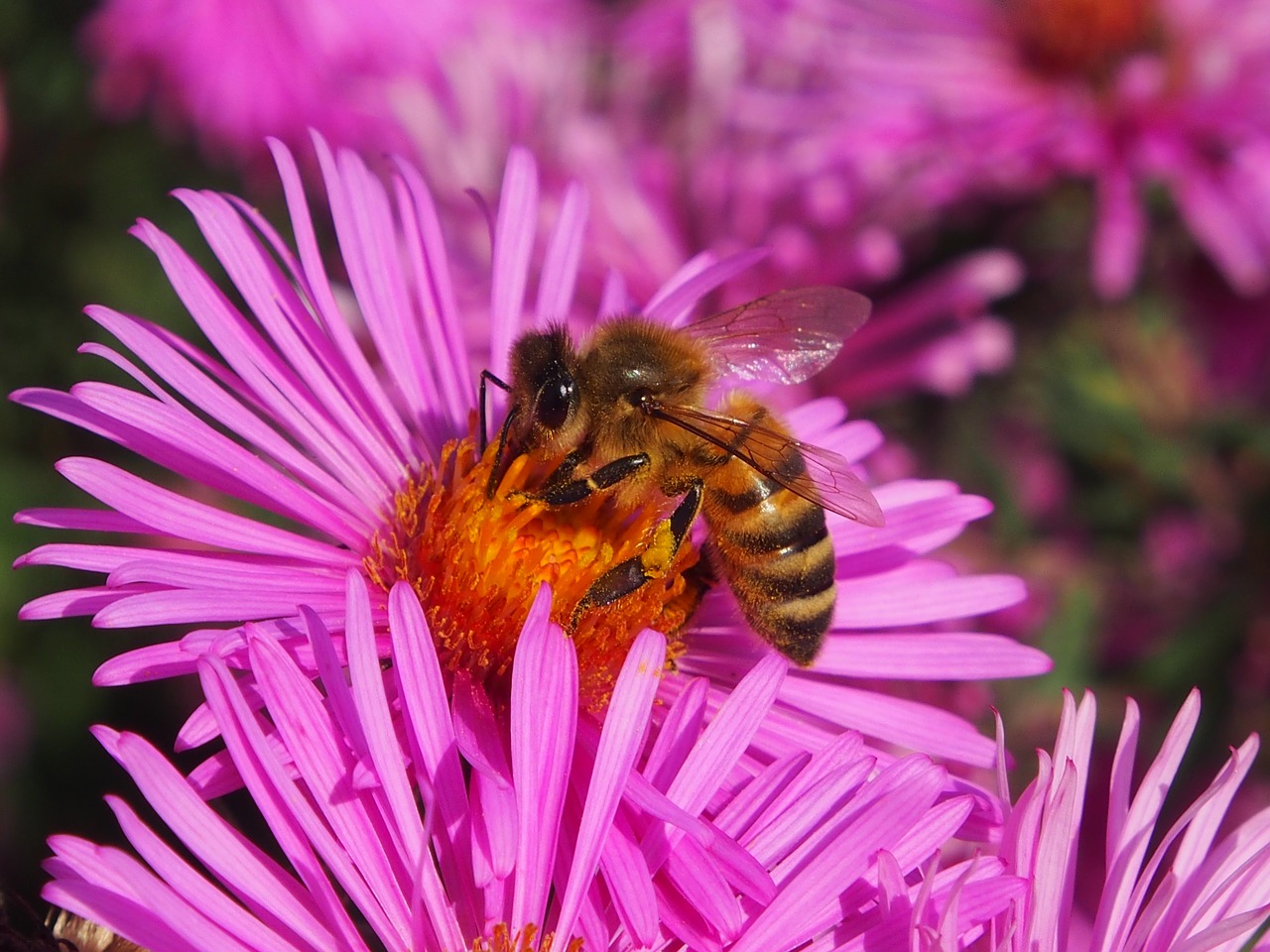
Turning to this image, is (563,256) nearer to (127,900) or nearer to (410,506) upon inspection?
(410,506)

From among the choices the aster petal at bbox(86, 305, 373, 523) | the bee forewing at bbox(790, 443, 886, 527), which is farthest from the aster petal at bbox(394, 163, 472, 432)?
the bee forewing at bbox(790, 443, 886, 527)

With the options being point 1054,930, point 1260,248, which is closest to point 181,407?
point 1054,930

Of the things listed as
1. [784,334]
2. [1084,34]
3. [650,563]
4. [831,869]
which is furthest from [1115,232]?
[831,869]

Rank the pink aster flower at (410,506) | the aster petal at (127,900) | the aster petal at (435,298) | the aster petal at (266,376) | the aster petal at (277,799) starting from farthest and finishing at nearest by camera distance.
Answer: the aster petal at (435,298) < the aster petal at (266,376) < the pink aster flower at (410,506) < the aster petal at (277,799) < the aster petal at (127,900)

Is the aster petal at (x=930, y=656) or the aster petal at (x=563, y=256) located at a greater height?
the aster petal at (x=563, y=256)

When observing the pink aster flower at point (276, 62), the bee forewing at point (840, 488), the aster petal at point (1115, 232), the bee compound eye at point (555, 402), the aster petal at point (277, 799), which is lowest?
the aster petal at point (277, 799)

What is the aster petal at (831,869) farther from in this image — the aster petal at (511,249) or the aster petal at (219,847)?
the aster petal at (511,249)

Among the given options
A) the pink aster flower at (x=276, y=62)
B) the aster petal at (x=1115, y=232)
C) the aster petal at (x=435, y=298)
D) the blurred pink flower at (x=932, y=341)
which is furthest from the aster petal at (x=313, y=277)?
the aster petal at (x=1115, y=232)

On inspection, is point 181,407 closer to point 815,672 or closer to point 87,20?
point 815,672
